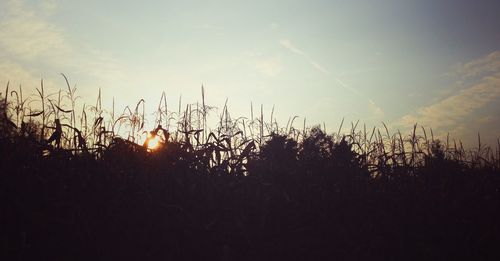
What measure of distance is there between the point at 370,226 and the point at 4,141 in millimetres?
3542

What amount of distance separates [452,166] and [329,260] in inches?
104

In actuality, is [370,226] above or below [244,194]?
below

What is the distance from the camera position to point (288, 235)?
3131 millimetres

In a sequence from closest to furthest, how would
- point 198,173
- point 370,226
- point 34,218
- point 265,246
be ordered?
point 34,218 < point 265,246 < point 370,226 < point 198,173

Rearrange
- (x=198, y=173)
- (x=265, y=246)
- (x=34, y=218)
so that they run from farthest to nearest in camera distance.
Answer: (x=198, y=173)
(x=265, y=246)
(x=34, y=218)

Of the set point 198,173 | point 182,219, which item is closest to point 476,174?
point 198,173

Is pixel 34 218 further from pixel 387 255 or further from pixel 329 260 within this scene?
pixel 387 255

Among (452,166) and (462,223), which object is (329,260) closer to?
(462,223)

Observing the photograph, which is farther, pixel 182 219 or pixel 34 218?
pixel 182 219

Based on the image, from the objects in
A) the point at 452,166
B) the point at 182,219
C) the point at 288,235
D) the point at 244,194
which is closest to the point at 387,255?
the point at 288,235

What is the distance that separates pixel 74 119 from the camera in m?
5.23

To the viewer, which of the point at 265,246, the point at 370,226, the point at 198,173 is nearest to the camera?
the point at 265,246

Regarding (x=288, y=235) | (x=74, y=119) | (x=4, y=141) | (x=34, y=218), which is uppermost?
(x=74, y=119)

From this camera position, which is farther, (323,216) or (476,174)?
(476,174)
